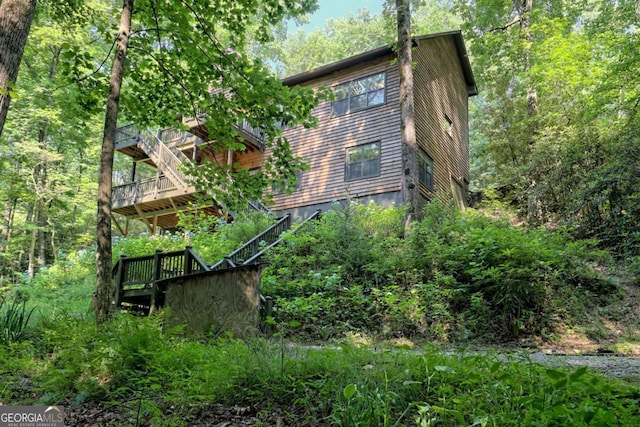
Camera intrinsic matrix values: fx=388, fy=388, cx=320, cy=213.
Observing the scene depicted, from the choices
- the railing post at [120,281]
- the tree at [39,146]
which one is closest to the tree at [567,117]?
the railing post at [120,281]

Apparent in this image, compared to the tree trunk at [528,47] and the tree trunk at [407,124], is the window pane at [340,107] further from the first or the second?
the tree trunk at [528,47]

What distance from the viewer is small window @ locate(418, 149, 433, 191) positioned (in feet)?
50.6

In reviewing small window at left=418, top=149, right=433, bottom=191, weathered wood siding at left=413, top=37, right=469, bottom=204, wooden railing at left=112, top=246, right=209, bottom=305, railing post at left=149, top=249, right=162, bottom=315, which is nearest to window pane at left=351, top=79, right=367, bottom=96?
weathered wood siding at left=413, top=37, right=469, bottom=204

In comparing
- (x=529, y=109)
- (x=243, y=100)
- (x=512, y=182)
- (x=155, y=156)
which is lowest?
(x=243, y=100)

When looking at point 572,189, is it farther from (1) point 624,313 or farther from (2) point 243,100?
(2) point 243,100

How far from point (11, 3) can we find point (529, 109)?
55.9 feet

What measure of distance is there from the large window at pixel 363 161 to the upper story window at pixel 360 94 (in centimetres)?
178

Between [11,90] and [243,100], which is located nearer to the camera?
[11,90]

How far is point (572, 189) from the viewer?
1177 centimetres

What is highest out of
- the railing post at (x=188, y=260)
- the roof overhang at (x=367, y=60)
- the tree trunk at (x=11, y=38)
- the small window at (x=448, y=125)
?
the roof overhang at (x=367, y=60)

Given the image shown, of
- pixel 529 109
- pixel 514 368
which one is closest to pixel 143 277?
pixel 514 368

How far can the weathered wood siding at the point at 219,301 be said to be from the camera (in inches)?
252

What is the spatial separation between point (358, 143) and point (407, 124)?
15.6ft

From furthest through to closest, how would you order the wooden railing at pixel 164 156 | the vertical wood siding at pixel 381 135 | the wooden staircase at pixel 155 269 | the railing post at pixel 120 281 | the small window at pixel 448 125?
the small window at pixel 448 125
the wooden railing at pixel 164 156
the vertical wood siding at pixel 381 135
the railing post at pixel 120 281
the wooden staircase at pixel 155 269
